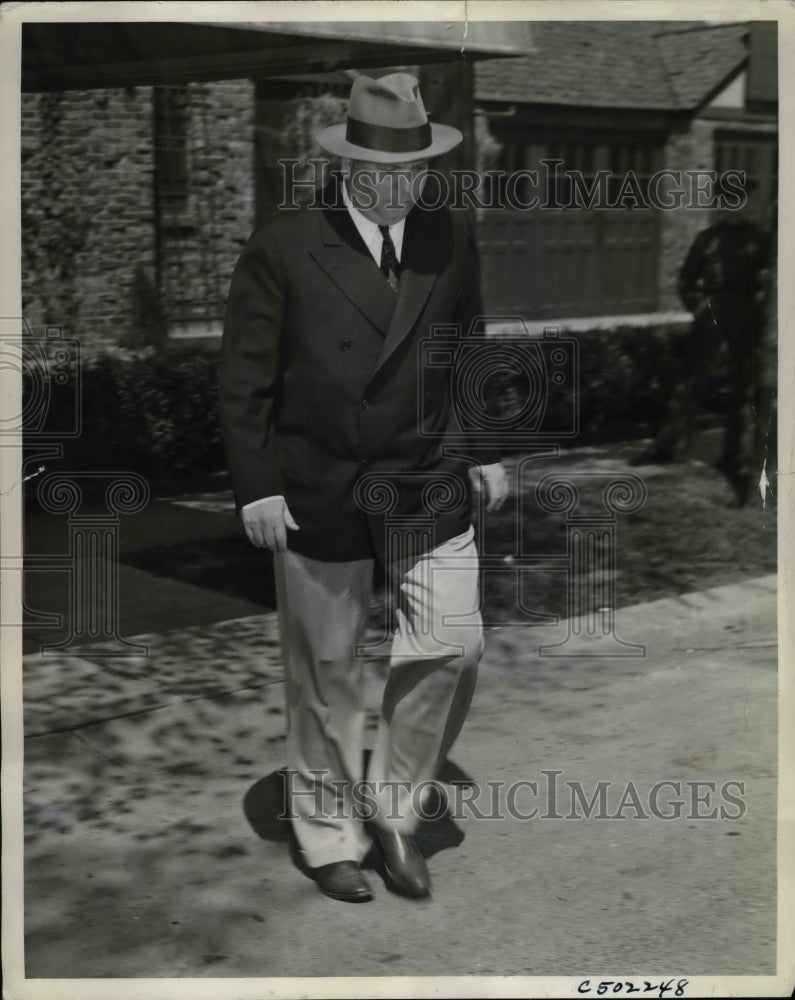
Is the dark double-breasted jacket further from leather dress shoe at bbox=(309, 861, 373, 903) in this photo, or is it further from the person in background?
the person in background

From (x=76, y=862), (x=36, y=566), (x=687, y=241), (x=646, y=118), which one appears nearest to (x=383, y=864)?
(x=76, y=862)

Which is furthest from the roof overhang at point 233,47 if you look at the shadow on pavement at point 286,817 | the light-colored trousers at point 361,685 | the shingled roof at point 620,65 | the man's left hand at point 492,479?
the shadow on pavement at point 286,817

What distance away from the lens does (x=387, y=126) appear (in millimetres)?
4742

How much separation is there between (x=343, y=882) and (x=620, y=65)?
9.84ft

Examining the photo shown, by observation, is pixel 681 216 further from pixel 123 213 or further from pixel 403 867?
pixel 403 867

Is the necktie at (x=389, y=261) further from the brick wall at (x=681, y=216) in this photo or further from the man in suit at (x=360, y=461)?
the brick wall at (x=681, y=216)

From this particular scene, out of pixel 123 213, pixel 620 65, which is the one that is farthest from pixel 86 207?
pixel 620 65

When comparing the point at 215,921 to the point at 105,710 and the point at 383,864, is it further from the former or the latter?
the point at 105,710

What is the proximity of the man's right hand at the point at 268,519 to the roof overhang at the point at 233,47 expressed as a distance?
139cm

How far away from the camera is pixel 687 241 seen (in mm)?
5738

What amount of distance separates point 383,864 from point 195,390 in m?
1.62

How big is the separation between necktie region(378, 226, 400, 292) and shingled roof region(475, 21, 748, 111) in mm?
825

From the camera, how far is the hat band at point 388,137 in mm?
4746

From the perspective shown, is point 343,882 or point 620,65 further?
point 620,65
